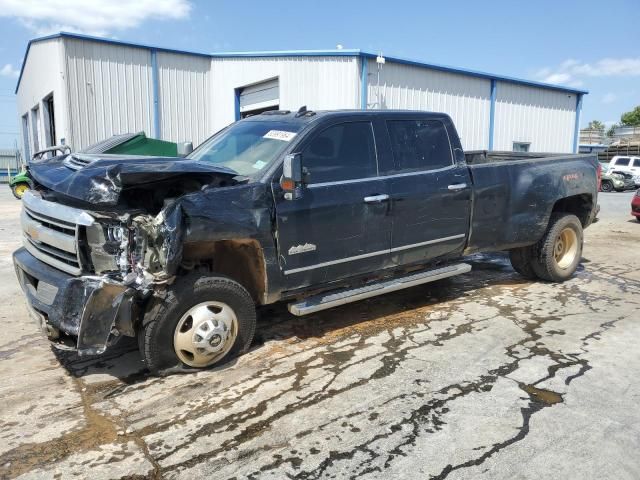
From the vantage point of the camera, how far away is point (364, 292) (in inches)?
188

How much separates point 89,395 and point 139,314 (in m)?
0.65

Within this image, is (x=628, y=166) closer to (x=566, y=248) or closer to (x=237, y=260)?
(x=566, y=248)

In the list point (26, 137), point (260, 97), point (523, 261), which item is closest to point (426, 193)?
point (523, 261)

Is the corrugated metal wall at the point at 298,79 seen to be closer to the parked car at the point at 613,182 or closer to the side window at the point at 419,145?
the side window at the point at 419,145

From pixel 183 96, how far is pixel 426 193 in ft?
51.2

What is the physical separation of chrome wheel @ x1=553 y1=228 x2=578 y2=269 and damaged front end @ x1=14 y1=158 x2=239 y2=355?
489cm

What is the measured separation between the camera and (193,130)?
19.3 metres

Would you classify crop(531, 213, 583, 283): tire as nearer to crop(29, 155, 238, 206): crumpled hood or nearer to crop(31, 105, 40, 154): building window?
crop(29, 155, 238, 206): crumpled hood

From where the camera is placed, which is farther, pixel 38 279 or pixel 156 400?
pixel 38 279

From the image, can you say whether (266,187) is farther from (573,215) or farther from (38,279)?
(573,215)

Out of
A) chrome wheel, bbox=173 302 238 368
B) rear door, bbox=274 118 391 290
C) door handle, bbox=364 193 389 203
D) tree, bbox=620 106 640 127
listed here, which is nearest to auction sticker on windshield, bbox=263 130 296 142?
rear door, bbox=274 118 391 290

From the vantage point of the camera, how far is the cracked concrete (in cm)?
295

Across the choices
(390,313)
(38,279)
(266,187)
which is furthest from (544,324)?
(38,279)

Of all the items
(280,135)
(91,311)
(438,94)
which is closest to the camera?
(91,311)
